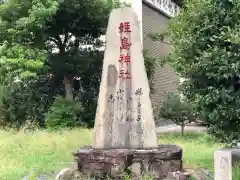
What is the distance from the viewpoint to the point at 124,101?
820 centimetres

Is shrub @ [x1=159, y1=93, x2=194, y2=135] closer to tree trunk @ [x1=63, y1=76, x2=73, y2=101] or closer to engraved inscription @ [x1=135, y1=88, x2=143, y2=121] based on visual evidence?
tree trunk @ [x1=63, y1=76, x2=73, y2=101]

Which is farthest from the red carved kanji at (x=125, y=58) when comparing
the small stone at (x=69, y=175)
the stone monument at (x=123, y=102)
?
the small stone at (x=69, y=175)

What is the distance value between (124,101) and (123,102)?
0.03m

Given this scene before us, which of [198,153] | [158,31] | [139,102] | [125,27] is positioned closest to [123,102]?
[139,102]

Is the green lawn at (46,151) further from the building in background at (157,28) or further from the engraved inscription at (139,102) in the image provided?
the building in background at (157,28)

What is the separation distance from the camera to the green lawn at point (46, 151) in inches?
354

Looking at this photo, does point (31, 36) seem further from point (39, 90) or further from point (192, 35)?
point (192, 35)

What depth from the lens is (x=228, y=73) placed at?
6.77 meters

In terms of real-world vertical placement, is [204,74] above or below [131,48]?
below

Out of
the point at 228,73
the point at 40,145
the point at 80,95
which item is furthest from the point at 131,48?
the point at 80,95

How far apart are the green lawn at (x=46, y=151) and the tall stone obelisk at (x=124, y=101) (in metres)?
1.40

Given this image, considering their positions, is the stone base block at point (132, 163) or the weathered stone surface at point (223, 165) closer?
the weathered stone surface at point (223, 165)

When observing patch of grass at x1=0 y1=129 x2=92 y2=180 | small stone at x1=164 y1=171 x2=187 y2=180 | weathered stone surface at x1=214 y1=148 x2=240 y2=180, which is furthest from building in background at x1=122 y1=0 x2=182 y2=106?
weathered stone surface at x1=214 y1=148 x2=240 y2=180

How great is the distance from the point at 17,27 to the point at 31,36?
2.50ft
